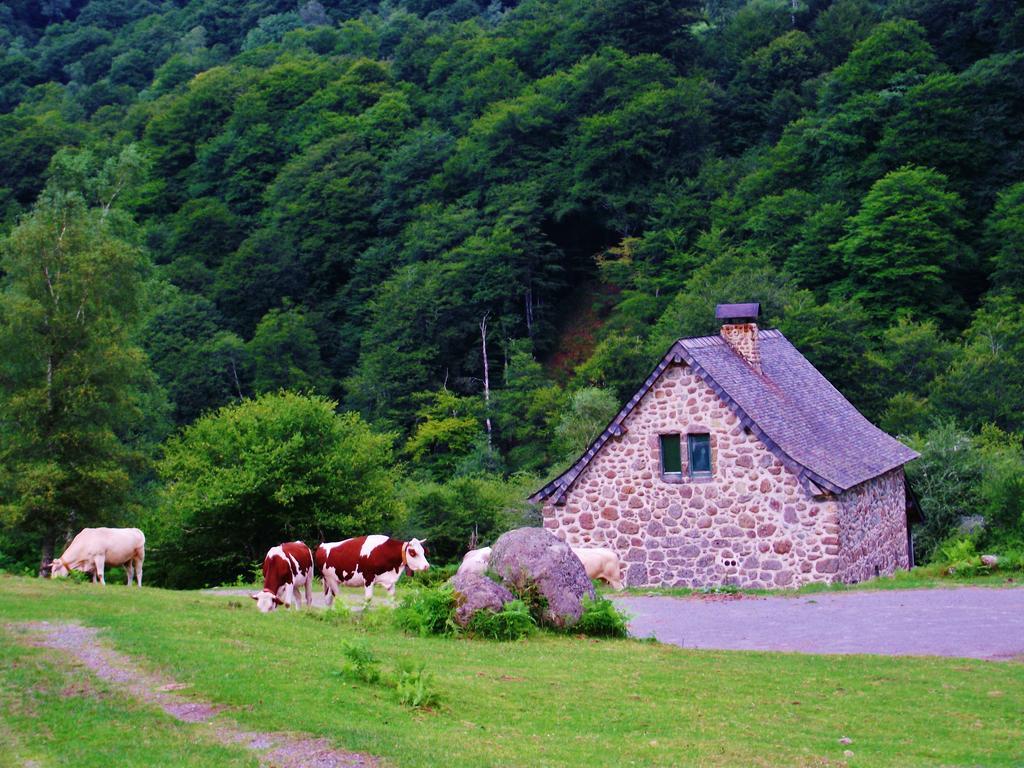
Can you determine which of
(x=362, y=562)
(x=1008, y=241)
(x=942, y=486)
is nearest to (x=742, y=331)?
(x=942, y=486)

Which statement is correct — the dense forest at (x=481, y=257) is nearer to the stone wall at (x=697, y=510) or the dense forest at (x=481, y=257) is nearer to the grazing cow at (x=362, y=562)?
the stone wall at (x=697, y=510)

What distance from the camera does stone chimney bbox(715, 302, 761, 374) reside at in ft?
103

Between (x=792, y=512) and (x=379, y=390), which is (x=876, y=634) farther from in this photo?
(x=379, y=390)

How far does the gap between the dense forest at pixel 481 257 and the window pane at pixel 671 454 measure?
855 cm

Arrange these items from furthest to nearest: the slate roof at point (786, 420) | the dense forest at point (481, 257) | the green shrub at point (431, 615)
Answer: the dense forest at point (481, 257)
the slate roof at point (786, 420)
the green shrub at point (431, 615)

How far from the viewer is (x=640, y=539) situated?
29.8m

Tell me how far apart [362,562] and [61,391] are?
1859 centimetres

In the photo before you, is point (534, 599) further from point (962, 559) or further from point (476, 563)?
point (962, 559)

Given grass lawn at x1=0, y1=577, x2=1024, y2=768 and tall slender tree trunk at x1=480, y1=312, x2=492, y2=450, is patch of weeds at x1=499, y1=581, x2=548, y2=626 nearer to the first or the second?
grass lawn at x1=0, y1=577, x2=1024, y2=768

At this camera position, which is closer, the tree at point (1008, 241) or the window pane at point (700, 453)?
the window pane at point (700, 453)

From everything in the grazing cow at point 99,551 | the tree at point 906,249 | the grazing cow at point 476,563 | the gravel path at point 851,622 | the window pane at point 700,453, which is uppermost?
the tree at point 906,249

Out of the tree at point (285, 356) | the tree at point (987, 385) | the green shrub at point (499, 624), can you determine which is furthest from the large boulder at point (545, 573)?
the tree at point (285, 356)

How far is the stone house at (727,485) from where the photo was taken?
27.9 meters

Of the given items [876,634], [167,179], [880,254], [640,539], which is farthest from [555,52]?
[876,634]
